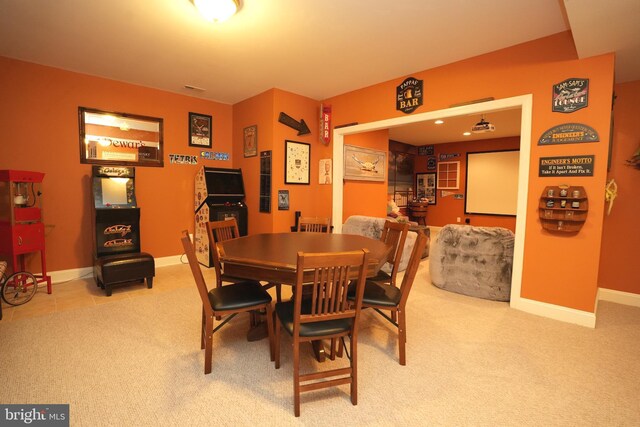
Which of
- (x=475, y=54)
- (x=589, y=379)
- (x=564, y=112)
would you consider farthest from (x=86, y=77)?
(x=589, y=379)

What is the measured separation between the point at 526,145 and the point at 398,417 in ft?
9.11

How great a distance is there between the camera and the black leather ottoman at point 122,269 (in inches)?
135

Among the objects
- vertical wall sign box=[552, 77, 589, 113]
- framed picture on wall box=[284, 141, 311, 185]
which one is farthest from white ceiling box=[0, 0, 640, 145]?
framed picture on wall box=[284, 141, 311, 185]

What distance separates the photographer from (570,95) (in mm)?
2785

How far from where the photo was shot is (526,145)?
3.02m

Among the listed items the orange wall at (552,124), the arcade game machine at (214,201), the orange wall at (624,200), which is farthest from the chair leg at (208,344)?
the orange wall at (624,200)

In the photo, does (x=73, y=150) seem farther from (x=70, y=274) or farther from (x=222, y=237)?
(x=222, y=237)

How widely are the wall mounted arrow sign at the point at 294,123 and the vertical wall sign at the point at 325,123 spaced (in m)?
0.23

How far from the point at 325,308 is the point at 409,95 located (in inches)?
124

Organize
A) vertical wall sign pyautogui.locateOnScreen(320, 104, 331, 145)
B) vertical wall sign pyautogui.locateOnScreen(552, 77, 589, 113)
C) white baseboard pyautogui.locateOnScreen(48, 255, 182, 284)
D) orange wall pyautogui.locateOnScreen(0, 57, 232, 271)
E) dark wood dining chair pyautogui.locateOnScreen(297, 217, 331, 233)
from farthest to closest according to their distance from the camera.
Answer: vertical wall sign pyautogui.locateOnScreen(320, 104, 331, 145) < white baseboard pyautogui.locateOnScreen(48, 255, 182, 284) < orange wall pyautogui.locateOnScreen(0, 57, 232, 271) < dark wood dining chair pyautogui.locateOnScreen(297, 217, 331, 233) < vertical wall sign pyautogui.locateOnScreen(552, 77, 589, 113)

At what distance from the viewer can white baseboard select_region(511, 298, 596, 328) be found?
9.21ft

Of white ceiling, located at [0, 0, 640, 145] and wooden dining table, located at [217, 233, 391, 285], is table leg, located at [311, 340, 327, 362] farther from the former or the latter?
white ceiling, located at [0, 0, 640, 145]

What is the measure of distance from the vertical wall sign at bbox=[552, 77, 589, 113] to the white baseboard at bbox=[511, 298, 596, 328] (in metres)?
1.86

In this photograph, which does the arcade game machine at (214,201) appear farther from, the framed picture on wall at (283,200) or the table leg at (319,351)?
the table leg at (319,351)
